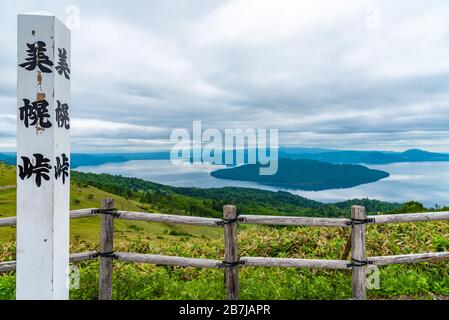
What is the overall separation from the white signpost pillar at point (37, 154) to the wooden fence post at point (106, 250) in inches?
69.9

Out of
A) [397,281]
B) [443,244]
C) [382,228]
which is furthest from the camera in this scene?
[382,228]

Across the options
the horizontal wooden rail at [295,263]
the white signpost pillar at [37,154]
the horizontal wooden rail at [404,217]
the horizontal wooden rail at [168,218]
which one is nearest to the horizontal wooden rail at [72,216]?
the horizontal wooden rail at [168,218]

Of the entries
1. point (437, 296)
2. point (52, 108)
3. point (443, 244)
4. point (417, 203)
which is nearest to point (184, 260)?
point (52, 108)

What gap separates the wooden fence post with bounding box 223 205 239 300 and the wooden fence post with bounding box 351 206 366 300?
1.93 meters

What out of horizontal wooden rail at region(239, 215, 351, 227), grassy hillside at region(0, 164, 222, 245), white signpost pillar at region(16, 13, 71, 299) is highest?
white signpost pillar at region(16, 13, 71, 299)

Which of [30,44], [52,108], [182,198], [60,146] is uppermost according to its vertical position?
[30,44]

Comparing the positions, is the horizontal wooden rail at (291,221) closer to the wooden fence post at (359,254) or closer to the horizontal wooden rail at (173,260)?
the wooden fence post at (359,254)

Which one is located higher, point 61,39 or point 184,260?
point 61,39

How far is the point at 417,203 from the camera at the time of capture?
1352 centimetres

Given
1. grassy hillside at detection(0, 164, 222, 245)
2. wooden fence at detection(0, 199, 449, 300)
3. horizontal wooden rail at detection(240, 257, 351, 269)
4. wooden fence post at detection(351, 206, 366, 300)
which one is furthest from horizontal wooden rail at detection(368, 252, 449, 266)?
grassy hillside at detection(0, 164, 222, 245)

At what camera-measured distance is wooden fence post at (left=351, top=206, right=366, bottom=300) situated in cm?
643

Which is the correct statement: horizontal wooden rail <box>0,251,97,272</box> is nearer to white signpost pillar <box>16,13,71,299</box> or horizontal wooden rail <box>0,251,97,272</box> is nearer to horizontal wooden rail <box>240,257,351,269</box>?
white signpost pillar <box>16,13,71,299</box>

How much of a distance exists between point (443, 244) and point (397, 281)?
2.21m

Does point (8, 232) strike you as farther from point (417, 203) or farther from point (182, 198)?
point (182, 198)
